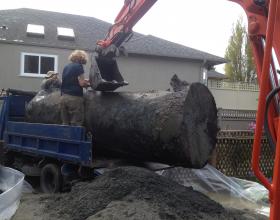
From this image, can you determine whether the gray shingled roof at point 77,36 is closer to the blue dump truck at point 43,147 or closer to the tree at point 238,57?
the blue dump truck at point 43,147

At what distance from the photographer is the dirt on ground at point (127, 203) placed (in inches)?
196

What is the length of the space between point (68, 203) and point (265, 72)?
3.61 meters

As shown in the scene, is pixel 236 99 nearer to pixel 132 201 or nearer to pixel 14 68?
pixel 14 68

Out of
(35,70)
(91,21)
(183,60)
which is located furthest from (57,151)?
(91,21)

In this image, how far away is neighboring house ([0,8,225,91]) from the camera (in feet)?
64.5

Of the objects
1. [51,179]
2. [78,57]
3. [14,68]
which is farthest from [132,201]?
[14,68]

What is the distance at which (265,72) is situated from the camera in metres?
2.70

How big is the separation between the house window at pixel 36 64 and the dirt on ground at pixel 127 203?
14.2m

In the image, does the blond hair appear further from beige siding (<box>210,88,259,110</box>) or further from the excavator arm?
beige siding (<box>210,88,259,110</box>)

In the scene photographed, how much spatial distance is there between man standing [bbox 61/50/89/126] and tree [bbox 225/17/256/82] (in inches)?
1486

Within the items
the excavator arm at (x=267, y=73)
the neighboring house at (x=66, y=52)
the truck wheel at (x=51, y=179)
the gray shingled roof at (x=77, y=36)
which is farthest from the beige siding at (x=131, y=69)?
the excavator arm at (x=267, y=73)

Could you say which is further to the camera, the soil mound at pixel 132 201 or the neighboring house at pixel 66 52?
the neighboring house at pixel 66 52

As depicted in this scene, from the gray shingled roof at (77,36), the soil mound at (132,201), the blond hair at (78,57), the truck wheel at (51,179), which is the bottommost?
the truck wheel at (51,179)

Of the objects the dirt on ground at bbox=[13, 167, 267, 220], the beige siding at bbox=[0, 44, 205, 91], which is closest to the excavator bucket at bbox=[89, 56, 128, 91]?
the dirt on ground at bbox=[13, 167, 267, 220]
